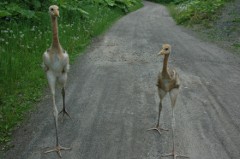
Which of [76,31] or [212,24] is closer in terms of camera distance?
[76,31]

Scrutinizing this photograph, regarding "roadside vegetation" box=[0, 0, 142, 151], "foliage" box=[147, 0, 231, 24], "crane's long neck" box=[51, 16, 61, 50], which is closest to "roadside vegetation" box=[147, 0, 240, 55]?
"foliage" box=[147, 0, 231, 24]

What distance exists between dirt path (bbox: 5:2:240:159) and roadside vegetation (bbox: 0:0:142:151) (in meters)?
0.44

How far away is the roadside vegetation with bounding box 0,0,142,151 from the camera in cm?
809

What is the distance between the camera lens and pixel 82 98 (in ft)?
28.9

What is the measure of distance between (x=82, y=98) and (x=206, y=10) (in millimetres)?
16770

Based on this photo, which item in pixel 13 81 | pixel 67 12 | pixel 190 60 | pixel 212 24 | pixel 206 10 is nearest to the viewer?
pixel 13 81

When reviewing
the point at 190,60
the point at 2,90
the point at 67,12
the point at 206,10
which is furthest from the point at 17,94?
the point at 206,10

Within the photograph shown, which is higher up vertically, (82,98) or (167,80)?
(167,80)

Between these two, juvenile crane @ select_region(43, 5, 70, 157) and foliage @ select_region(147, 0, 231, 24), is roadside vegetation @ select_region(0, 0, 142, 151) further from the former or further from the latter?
foliage @ select_region(147, 0, 231, 24)

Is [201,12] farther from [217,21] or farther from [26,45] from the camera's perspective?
[26,45]

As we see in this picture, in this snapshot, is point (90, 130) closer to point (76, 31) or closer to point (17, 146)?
point (17, 146)

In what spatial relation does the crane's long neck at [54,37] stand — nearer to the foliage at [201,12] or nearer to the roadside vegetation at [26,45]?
the roadside vegetation at [26,45]

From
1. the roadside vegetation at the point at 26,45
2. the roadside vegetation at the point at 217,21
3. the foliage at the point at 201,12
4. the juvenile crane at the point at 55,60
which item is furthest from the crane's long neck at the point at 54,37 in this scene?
the foliage at the point at 201,12

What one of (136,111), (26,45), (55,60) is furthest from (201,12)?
(55,60)
